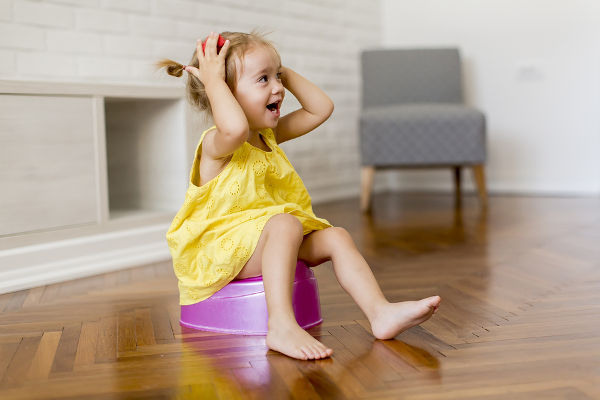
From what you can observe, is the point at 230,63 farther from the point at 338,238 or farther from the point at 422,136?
the point at 422,136

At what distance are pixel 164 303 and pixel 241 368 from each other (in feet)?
1.82

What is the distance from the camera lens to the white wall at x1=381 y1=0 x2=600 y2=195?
3736 mm

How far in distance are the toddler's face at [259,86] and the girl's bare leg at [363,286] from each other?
269 mm

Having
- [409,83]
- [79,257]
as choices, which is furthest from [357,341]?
[409,83]

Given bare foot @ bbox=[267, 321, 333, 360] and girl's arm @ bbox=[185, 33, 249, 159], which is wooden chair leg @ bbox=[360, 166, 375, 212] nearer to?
girl's arm @ bbox=[185, 33, 249, 159]

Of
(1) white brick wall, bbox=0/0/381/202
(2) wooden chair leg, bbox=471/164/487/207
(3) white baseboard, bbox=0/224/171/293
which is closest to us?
(3) white baseboard, bbox=0/224/171/293

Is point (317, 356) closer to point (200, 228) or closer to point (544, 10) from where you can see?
point (200, 228)

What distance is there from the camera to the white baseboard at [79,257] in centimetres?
189

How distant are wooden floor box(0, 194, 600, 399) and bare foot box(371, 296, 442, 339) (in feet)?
0.08

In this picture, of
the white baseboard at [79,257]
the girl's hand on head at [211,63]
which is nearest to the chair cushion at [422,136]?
the white baseboard at [79,257]

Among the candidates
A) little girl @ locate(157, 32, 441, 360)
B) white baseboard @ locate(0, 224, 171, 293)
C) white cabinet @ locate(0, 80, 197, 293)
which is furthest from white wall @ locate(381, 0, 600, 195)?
little girl @ locate(157, 32, 441, 360)

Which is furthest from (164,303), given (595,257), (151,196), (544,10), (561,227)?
(544,10)

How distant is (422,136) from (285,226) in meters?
2.06

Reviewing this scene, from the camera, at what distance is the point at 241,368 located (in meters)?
1.18
